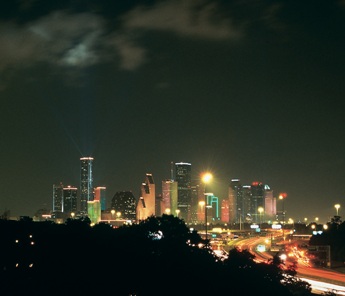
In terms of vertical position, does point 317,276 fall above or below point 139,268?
below

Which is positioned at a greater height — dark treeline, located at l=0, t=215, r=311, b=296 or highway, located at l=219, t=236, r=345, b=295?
dark treeline, located at l=0, t=215, r=311, b=296

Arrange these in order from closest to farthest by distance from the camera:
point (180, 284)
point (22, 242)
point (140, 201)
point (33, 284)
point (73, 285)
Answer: point (180, 284), point (73, 285), point (33, 284), point (22, 242), point (140, 201)

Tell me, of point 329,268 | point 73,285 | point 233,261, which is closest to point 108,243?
point 73,285

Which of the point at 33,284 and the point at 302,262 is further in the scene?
the point at 302,262

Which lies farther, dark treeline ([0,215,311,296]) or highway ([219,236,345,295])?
highway ([219,236,345,295])

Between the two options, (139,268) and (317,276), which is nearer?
(139,268)

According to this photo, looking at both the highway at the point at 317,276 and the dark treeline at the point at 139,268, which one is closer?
the dark treeline at the point at 139,268

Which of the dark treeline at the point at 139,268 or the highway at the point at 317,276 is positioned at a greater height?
the dark treeline at the point at 139,268

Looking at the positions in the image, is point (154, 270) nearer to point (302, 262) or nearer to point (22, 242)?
point (22, 242)
